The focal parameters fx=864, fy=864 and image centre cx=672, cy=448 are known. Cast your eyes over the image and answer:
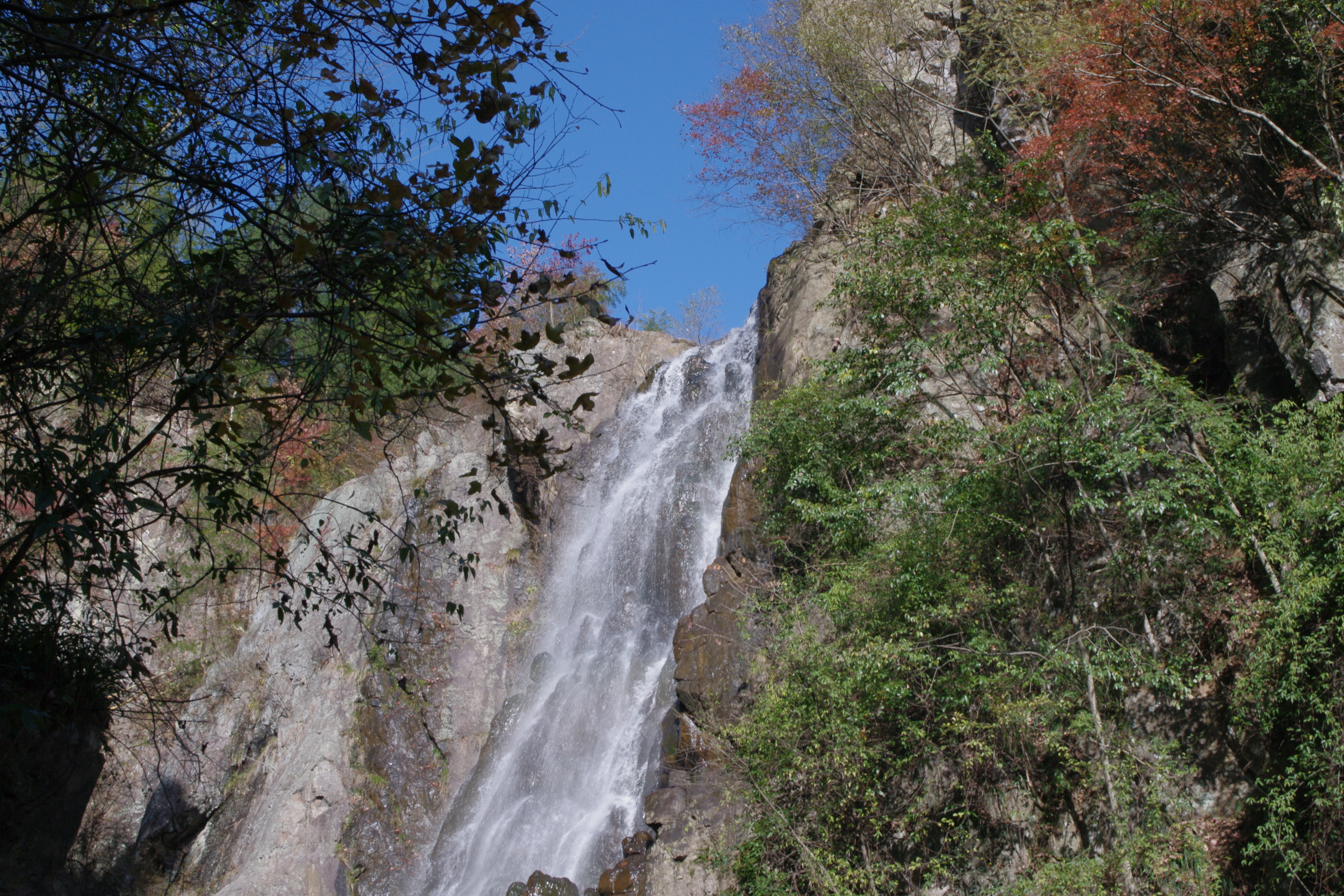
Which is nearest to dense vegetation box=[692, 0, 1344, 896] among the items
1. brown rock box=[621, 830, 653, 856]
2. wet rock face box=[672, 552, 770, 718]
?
wet rock face box=[672, 552, 770, 718]

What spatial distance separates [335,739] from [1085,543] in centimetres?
1288

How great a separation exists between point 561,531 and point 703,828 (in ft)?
34.8

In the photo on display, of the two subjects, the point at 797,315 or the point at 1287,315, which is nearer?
the point at 1287,315

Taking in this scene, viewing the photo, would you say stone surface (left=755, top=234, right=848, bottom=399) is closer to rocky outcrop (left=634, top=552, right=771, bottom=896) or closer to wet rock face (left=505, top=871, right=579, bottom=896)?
rocky outcrop (left=634, top=552, right=771, bottom=896)

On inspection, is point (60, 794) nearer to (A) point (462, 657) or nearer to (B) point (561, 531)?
(A) point (462, 657)

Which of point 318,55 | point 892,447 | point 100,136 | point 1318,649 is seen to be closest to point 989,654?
point 1318,649

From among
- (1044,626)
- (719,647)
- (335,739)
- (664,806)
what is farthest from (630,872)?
(335,739)

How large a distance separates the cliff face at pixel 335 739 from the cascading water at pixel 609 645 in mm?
847

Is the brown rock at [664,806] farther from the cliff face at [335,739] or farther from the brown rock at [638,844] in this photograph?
the cliff face at [335,739]

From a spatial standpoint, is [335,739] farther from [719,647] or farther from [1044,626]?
[1044,626]

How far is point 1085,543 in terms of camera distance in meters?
8.45

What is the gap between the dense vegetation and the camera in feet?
21.6

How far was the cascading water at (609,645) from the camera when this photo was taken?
1280 cm

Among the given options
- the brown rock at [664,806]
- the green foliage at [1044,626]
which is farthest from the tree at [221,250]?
the brown rock at [664,806]
